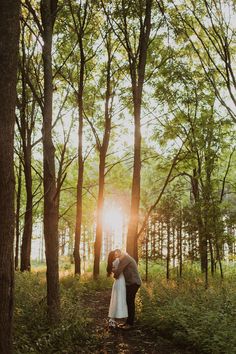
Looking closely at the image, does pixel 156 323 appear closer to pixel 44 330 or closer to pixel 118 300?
pixel 118 300

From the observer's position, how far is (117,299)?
1048cm

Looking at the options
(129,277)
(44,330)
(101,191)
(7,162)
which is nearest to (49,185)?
(44,330)

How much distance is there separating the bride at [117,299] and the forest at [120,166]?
0.48 m

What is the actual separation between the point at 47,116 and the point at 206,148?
12.7 metres

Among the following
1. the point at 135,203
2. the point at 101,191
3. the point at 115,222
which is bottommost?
the point at 115,222

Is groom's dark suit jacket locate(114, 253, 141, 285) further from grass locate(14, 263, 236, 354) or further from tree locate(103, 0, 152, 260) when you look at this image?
tree locate(103, 0, 152, 260)

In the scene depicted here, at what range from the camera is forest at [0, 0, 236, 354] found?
714 centimetres

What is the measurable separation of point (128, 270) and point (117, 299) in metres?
0.82

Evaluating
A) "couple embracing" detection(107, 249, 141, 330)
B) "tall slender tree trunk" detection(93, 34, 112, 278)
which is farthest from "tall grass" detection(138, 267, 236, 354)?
"tall slender tree trunk" detection(93, 34, 112, 278)

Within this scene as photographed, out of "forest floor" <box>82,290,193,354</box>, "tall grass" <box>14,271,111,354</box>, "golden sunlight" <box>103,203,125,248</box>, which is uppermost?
"golden sunlight" <box>103,203,125,248</box>

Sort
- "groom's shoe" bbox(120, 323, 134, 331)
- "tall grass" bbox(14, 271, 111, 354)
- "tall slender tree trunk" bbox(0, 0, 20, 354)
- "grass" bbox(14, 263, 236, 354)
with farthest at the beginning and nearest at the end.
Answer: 1. "groom's shoe" bbox(120, 323, 134, 331)
2. "grass" bbox(14, 263, 236, 354)
3. "tall grass" bbox(14, 271, 111, 354)
4. "tall slender tree trunk" bbox(0, 0, 20, 354)

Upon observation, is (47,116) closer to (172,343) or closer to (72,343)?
(72,343)

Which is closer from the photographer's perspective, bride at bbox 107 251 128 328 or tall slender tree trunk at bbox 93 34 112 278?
bride at bbox 107 251 128 328

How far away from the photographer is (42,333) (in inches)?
316
